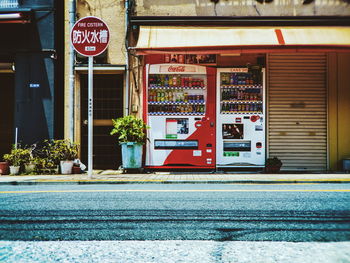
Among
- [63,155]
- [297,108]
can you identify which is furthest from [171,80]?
[297,108]

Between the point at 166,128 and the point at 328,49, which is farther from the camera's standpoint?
the point at 166,128

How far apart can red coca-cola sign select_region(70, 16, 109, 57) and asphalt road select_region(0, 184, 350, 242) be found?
4.15 m

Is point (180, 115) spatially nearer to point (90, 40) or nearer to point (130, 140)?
point (130, 140)

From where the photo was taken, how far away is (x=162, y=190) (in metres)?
7.60

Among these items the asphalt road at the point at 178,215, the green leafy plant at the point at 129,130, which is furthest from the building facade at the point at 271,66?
the asphalt road at the point at 178,215

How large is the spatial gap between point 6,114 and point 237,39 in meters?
8.82

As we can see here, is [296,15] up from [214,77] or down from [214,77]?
up

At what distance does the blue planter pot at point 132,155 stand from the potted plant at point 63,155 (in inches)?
60.3

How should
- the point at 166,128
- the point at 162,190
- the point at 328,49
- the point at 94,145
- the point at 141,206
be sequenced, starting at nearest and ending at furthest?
the point at 141,206
the point at 162,190
the point at 328,49
the point at 166,128
the point at 94,145

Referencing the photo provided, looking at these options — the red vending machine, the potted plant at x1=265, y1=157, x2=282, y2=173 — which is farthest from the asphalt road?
the red vending machine

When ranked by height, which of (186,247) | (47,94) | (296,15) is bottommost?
(186,247)

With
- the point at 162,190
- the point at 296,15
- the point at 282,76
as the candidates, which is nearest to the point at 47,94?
the point at 162,190

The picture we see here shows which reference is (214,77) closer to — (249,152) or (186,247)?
(249,152)

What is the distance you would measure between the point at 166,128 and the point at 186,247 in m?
8.34
